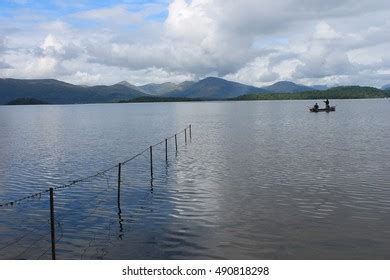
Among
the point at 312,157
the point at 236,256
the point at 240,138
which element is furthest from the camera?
the point at 240,138

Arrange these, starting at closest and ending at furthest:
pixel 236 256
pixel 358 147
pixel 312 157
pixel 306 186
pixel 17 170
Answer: pixel 236 256 < pixel 306 186 < pixel 17 170 < pixel 312 157 < pixel 358 147

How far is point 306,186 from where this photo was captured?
125ft

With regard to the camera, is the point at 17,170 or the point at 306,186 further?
the point at 17,170

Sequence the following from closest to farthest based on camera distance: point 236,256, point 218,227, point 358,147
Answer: point 236,256
point 218,227
point 358,147

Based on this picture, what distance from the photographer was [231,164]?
51938 mm

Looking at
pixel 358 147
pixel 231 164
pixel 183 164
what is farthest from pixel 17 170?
pixel 358 147

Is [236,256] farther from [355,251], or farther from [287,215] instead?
[287,215]
